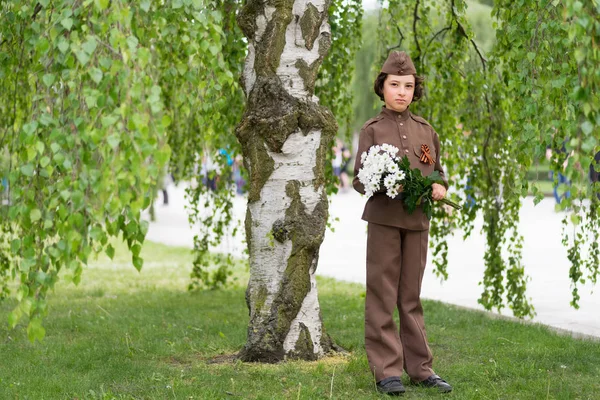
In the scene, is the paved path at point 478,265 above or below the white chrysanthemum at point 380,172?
below

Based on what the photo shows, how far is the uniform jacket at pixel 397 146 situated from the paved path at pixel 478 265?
2.29 meters

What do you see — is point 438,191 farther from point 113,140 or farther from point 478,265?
point 478,265

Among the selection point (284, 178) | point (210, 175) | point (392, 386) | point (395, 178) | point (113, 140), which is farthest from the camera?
point (210, 175)

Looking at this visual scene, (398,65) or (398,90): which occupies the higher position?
(398,65)

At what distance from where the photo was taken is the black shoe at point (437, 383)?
4.35 m

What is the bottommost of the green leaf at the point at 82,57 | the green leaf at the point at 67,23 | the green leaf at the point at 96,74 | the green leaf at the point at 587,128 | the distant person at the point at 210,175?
the distant person at the point at 210,175

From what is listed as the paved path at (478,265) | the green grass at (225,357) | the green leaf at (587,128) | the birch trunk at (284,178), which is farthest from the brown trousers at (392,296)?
the paved path at (478,265)

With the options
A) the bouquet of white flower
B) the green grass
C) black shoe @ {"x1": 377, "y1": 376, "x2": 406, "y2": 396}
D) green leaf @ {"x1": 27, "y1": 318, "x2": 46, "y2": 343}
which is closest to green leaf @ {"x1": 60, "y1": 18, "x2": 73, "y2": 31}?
green leaf @ {"x1": 27, "y1": 318, "x2": 46, "y2": 343}

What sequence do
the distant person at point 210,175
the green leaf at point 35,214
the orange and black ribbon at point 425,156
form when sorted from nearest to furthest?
the green leaf at point 35,214, the orange and black ribbon at point 425,156, the distant person at point 210,175

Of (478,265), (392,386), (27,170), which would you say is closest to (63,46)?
(27,170)

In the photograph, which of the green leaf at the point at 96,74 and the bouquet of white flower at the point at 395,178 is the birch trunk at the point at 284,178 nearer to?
the bouquet of white flower at the point at 395,178

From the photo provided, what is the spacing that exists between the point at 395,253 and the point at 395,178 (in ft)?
1.35

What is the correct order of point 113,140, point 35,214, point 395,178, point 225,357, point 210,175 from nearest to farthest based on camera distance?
point 113,140 → point 35,214 → point 395,178 → point 225,357 → point 210,175

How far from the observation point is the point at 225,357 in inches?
207
